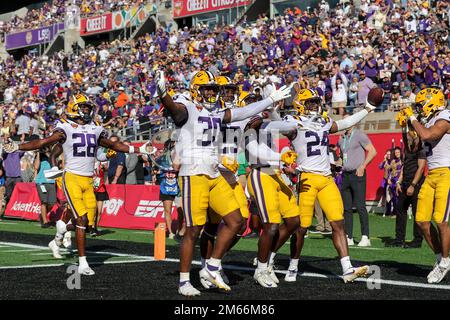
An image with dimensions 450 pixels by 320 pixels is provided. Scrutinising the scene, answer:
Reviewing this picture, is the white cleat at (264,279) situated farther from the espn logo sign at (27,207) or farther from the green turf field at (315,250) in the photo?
the espn logo sign at (27,207)

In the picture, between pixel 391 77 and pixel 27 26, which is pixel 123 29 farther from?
pixel 391 77

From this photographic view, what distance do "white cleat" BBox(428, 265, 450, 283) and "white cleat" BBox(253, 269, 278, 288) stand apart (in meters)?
1.60

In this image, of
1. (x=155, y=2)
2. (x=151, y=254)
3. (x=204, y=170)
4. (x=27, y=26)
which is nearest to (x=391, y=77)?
(x=151, y=254)

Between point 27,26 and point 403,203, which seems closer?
point 403,203

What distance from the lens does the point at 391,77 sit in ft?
65.5

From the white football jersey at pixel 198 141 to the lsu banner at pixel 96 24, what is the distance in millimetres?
33182

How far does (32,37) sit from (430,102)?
39827 mm

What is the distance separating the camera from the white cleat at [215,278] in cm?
810

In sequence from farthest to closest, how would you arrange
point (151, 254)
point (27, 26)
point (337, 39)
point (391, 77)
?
point (27, 26) → point (337, 39) → point (391, 77) → point (151, 254)

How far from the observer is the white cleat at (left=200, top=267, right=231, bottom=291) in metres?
8.10

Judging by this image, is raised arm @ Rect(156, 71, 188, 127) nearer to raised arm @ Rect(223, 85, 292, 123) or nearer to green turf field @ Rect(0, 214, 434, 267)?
raised arm @ Rect(223, 85, 292, 123)

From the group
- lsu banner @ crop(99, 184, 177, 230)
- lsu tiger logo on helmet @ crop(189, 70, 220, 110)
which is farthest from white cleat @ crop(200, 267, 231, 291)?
lsu banner @ crop(99, 184, 177, 230)

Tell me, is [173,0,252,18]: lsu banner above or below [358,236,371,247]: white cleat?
above

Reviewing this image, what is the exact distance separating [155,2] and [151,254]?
27.4 meters
